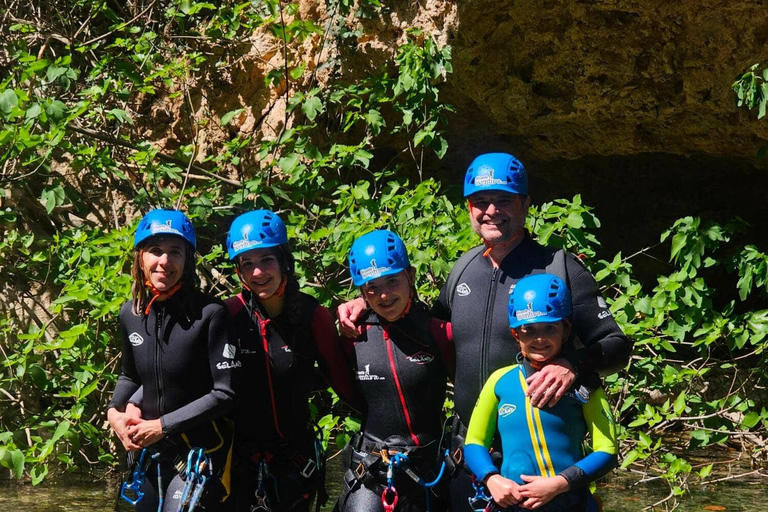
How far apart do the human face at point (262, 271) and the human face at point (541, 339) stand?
1.15 metres

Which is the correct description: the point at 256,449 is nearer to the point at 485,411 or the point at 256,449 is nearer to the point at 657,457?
the point at 485,411

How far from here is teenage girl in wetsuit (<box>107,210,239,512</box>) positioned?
382 centimetres

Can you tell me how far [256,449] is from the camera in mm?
4062

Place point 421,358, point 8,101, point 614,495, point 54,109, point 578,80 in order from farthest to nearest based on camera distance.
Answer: point 578,80
point 614,495
point 54,109
point 8,101
point 421,358

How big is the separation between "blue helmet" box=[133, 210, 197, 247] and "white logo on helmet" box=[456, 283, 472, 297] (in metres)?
1.16

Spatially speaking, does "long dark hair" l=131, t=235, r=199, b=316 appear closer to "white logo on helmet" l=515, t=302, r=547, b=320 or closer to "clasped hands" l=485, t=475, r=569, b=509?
"white logo on helmet" l=515, t=302, r=547, b=320

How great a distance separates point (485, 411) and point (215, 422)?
1.18 metres

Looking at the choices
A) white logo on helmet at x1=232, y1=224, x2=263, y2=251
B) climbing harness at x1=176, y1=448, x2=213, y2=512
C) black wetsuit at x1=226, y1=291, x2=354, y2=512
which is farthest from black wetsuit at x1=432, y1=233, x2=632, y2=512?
climbing harness at x1=176, y1=448, x2=213, y2=512

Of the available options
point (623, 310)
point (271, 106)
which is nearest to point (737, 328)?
point (623, 310)

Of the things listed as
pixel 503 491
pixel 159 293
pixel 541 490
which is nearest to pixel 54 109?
pixel 159 293

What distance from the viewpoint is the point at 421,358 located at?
399 cm

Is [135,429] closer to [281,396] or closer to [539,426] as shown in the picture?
[281,396]

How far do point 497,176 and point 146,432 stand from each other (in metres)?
1.75

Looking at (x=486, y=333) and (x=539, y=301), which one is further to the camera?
(x=486, y=333)
